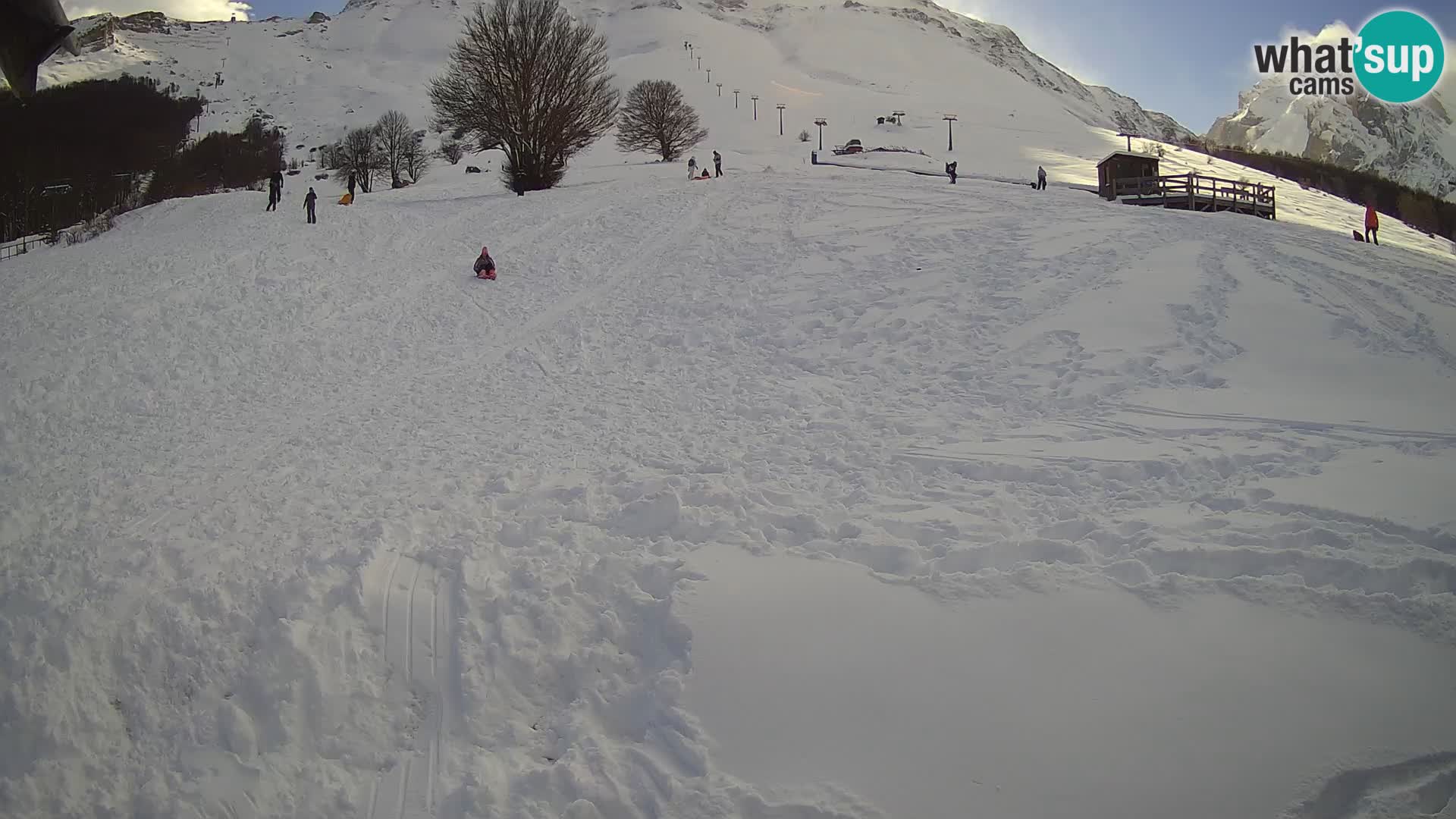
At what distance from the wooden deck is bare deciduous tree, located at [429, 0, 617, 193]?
23195mm

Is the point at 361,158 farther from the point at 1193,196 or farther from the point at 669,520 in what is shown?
the point at 669,520

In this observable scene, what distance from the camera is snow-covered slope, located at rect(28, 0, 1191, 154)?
395 feet

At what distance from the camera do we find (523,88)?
104 feet

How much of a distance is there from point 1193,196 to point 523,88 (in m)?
26.4

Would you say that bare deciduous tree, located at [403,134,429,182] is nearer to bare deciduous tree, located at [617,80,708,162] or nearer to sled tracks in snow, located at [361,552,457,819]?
bare deciduous tree, located at [617,80,708,162]

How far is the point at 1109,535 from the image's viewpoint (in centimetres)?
599

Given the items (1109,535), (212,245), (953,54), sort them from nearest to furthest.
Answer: (1109,535)
(212,245)
(953,54)

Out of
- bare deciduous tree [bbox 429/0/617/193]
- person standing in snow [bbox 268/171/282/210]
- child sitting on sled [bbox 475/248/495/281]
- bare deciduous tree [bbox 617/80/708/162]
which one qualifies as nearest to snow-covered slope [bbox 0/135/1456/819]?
child sitting on sled [bbox 475/248/495/281]

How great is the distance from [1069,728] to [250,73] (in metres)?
186

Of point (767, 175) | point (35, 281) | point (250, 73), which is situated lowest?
point (35, 281)

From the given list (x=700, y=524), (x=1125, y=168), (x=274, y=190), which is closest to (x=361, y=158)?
(x=274, y=190)

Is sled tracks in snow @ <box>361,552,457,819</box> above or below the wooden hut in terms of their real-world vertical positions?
below

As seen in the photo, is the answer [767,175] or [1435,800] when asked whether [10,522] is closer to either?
[1435,800]

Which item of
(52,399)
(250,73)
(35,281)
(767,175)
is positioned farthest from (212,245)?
(250,73)
